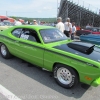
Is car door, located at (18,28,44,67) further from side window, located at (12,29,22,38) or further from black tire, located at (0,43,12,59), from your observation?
black tire, located at (0,43,12,59)

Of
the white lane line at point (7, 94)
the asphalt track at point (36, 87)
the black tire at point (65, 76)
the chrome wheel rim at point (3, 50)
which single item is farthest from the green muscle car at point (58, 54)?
the white lane line at point (7, 94)

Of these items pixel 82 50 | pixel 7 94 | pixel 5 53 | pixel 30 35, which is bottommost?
pixel 7 94

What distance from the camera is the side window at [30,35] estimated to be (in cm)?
426

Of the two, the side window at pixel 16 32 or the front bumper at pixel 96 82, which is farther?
the side window at pixel 16 32

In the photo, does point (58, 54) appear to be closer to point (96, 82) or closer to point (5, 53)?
point (96, 82)

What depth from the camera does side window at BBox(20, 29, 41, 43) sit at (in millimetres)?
4255

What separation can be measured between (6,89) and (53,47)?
1.58 m

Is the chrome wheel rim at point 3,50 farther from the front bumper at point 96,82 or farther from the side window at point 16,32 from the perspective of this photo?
the front bumper at point 96,82

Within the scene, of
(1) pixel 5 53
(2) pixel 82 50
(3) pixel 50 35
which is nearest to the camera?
(2) pixel 82 50

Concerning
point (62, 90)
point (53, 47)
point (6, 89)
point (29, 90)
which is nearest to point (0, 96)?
point (6, 89)

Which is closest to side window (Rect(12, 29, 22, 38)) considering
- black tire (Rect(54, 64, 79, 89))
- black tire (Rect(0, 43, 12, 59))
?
black tire (Rect(0, 43, 12, 59))

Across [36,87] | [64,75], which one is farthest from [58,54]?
[36,87]

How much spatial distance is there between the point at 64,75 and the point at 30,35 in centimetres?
170

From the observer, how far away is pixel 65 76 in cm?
362
